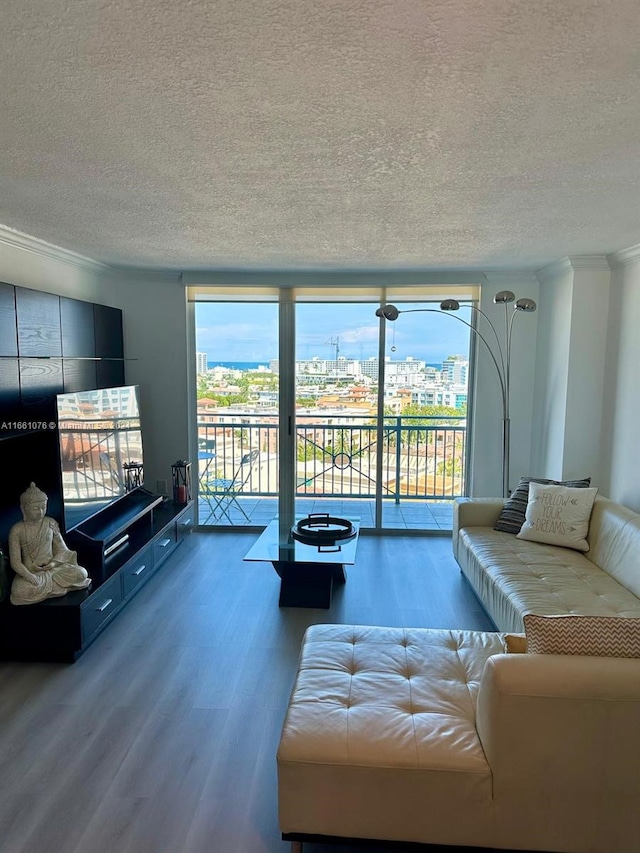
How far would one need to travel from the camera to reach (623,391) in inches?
146

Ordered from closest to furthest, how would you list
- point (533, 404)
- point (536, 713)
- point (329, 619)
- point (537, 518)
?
point (536, 713) < point (329, 619) < point (537, 518) < point (533, 404)

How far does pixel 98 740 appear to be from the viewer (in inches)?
87.5

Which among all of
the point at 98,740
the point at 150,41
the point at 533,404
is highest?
the point at 150,41

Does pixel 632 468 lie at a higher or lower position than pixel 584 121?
lower

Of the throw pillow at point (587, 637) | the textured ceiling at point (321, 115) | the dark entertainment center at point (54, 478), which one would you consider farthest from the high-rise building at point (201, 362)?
the throw pillow at point (587, 637)

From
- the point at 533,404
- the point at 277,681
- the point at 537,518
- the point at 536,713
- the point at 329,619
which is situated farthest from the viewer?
the point at 533,404

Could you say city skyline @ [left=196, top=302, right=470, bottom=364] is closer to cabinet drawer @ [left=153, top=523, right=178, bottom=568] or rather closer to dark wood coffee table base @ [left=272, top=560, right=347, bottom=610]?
cabinet drawer @ [left=153, top=523, right=178, bottom=568]

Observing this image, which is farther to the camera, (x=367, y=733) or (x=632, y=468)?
(x=632, y=468)

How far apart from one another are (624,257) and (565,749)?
3.28m

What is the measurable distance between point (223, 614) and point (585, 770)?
7.50 ft

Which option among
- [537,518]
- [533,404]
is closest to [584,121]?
[537,518]

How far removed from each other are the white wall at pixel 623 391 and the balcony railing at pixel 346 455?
133 centimetres

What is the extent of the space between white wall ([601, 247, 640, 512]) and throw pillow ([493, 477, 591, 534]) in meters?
0.25

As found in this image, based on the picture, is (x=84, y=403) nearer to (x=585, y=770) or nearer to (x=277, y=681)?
(x=277, y=681)
